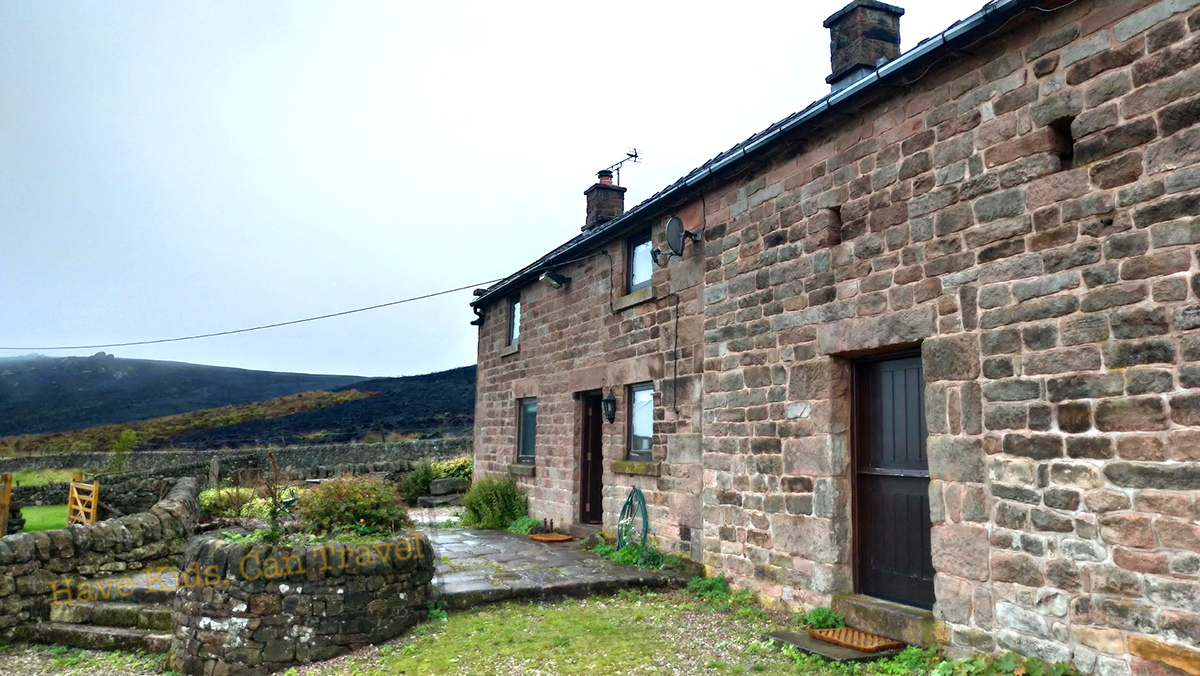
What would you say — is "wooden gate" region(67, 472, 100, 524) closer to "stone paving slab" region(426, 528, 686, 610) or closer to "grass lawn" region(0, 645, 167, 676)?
"grass lawn" region(0, 645, 167, 676)

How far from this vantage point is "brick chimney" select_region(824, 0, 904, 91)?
289 inches

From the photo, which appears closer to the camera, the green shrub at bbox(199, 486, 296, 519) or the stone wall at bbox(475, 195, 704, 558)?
the stone wall at bbox(475, 195, 704, 558)

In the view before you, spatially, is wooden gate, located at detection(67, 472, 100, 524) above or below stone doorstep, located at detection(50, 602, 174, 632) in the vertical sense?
above

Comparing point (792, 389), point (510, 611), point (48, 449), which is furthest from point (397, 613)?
point (48, 449)

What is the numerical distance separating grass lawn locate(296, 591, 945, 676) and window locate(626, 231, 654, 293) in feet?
14.1

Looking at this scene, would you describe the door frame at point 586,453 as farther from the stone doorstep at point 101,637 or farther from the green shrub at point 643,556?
the stone doorstep at point 101,637

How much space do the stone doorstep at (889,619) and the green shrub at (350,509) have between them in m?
4.29

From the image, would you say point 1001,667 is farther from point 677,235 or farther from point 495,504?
point 495,504

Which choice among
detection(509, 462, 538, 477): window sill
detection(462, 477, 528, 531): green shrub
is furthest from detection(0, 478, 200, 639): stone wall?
detection(509, 462, 538, 477): window sill

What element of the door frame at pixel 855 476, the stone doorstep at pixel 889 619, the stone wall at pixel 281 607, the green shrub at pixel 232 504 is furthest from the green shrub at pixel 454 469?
the stone doorstep at pixel 889 619

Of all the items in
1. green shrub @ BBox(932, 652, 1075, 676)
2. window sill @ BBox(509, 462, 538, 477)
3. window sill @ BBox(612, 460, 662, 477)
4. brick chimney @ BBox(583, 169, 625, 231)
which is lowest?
green shrub @ BBox(932, 652, 1075, 676)

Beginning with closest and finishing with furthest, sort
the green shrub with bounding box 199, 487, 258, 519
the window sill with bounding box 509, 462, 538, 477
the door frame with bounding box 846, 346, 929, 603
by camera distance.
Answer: the door frame with bounding box 846, 346, 929, 603 → the window sill with bounding box 509, 462, 538, 477 → the green shrub with bounding box 199, 487, 258, 519

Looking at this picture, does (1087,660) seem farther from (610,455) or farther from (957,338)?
(610,455)

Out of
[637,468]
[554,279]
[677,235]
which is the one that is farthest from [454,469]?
[677,235]
